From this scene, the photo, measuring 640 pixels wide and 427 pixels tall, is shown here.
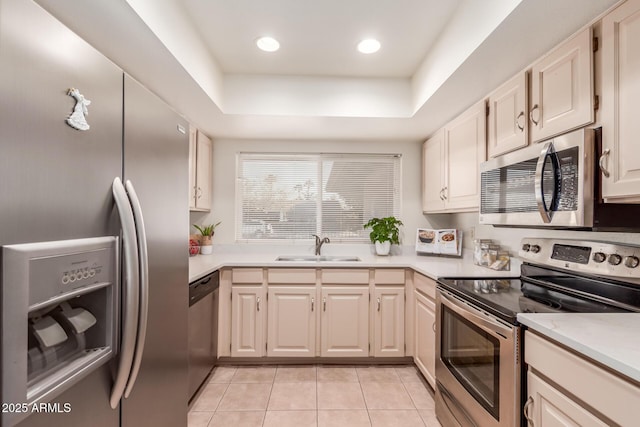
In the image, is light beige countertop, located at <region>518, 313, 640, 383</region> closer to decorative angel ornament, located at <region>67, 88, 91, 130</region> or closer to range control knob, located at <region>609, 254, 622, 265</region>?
range control knob, located at <region>609, 254, 622, 265</region>

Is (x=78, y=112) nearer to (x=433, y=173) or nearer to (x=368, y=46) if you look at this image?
(x=368, y=46)

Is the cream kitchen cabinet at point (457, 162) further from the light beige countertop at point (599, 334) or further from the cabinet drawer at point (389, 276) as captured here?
the light beige countertop at point (599, 334)

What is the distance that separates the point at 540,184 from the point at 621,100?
15.7 inches

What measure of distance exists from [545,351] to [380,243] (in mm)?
1996

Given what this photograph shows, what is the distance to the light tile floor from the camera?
1921 millimetres

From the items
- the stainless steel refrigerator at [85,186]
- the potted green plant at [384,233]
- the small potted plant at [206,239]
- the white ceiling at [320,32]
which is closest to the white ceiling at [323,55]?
the white ceiling at [320,32]

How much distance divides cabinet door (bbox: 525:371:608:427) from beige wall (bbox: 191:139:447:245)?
85.6 inches

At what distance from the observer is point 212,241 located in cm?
322

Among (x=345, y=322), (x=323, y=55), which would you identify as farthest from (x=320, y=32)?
(x=345, y=322)

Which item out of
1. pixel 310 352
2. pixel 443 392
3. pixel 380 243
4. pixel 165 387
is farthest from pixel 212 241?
pixel 443 392

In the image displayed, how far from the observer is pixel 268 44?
2.06 meters

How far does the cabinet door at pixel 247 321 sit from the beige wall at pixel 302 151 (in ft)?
2.69

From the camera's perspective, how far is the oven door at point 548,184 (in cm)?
122

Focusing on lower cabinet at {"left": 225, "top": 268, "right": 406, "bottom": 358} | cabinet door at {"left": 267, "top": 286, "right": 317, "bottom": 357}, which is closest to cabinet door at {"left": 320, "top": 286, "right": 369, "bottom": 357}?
lower cabinet at {"left": 225, "top": 268, "right": 406, "bottom": 358}
